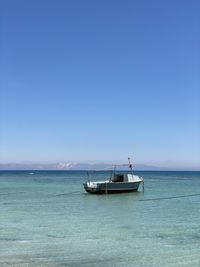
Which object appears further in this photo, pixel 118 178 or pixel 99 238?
pixel 118 178

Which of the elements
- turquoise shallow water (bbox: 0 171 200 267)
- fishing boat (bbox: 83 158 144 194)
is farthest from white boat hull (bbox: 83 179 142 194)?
turquoise shallow water (bbox: 0 171 200 267)

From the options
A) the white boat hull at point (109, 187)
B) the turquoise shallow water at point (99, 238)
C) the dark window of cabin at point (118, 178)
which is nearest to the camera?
the turquoise shallow water at point (99, 238)

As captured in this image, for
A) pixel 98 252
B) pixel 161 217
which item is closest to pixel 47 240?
pixel 98 252

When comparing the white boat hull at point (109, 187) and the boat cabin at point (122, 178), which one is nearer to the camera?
the white boat hull at point (109, 187)

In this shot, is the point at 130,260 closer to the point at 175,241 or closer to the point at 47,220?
the point at 175,241

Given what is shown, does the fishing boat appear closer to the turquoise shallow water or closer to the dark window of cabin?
the dark window of cabin

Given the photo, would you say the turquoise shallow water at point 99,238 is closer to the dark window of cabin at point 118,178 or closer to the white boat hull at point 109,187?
the white boat hull at point 109,187

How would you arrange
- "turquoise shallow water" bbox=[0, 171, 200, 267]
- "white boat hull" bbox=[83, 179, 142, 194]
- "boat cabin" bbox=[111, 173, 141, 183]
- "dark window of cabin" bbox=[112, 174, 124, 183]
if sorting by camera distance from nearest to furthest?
"turquoise shallow water" bbox=[0, 171, 200, 267] < "white boat hull" bbox=[83, 179, 142, 194] < "boat cabin" bbox=[111, 173, 141, 183] < "dark window of cabin" bbox=[112, 174, 124, 183]

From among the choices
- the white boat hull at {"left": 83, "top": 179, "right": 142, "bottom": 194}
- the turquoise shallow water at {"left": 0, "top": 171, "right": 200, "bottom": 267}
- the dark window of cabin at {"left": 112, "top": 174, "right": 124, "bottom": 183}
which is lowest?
the turquoise shallow water at {"left": 0, "top": 171, "right": 200, "bottom": 267}

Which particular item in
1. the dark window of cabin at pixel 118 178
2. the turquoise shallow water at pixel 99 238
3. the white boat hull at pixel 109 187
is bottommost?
the turquoise shallow water at pixel 99 238

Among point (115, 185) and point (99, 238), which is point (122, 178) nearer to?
point (115, 185)

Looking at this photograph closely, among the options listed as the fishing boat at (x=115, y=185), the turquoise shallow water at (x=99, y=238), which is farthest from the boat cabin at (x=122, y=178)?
the turquoise shallow water at (x=99, y=238)

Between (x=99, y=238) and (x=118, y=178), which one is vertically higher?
(x=118, y=178)

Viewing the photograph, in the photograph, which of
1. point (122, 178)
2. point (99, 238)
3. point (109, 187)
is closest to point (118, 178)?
point (122, 178)
